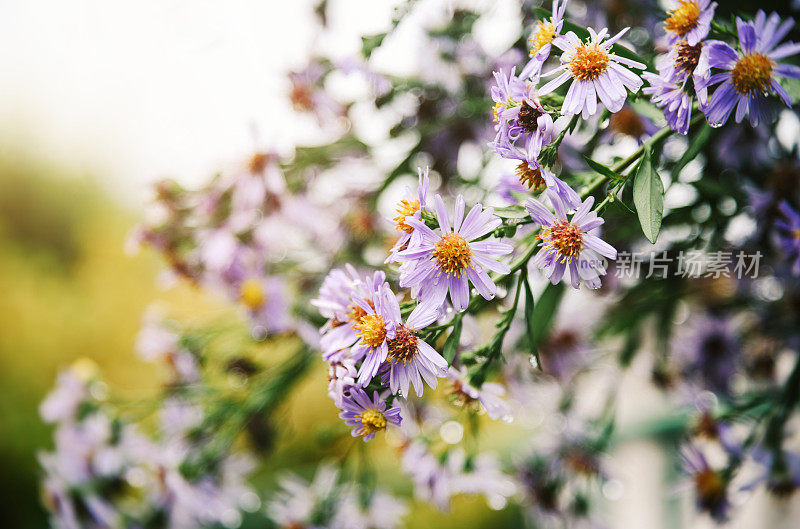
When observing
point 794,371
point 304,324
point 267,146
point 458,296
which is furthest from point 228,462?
point 794,371

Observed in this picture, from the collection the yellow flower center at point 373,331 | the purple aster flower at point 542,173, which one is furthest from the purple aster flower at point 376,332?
the purple aster flower at point 542,173

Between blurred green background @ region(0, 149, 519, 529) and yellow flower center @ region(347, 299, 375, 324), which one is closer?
yellow flower center @ region(347, 299, 375, 324)

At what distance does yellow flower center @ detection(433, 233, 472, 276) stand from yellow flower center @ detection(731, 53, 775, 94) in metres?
0.19

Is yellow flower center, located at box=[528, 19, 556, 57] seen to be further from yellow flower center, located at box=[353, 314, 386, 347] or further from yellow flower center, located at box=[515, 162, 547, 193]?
yellow flower center, located at box=[353, 314, 386, 347]

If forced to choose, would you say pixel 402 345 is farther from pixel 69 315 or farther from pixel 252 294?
pixel 69 315

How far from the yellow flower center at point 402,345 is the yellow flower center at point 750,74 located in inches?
9.5

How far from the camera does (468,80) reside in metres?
0.64

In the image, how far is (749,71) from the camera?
33 centimetres

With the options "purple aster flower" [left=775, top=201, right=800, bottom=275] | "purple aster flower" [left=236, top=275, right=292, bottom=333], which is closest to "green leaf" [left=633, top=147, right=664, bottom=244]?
"purple aster flower" [left=775, top=201, right=800, bottom=275]

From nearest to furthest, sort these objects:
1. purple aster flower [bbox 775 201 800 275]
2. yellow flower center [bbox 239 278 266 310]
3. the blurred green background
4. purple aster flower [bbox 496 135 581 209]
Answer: purple aster flower [bbox 496 135 581 209], purple aster flower [bbox 775 201 800 275], yellow flower center [bbox 239 278 266 310], the blurred green background

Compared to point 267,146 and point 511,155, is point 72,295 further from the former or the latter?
point 511,155

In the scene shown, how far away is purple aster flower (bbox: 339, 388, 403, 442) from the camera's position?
0.31m

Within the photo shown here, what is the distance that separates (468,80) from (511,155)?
1.24 feet

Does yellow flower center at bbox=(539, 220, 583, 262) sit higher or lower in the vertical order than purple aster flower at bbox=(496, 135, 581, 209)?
lower
